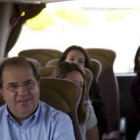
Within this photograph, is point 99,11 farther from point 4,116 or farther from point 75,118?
point 4,116

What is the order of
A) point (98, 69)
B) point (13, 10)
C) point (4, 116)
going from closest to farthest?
point (4, 116) → point (98, 69) → point (13, 10)

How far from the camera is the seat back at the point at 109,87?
4.17m

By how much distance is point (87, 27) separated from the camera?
5.07 meters

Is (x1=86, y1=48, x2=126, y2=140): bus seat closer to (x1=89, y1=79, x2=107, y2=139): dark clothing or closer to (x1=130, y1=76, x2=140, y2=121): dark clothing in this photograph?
(x1=130, y1=76, x2=140, y2=121): dark clothing

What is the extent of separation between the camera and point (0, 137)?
2037mm

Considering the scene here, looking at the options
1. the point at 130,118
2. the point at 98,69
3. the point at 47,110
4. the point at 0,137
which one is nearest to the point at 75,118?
the point at 47,110

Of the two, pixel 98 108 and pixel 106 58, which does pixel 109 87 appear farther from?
pixel 98 108

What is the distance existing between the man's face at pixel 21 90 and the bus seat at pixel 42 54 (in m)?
2.45

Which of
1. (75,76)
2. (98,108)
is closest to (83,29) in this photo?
(98,108)

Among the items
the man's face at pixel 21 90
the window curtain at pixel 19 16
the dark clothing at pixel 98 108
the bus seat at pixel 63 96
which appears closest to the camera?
the man's face at pixel 21 90

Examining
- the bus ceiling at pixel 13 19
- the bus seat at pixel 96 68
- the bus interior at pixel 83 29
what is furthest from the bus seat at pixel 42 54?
the bus seat at pixel 96 68

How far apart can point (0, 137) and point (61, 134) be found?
1.03 ft

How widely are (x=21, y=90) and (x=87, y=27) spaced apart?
3198 millimetres

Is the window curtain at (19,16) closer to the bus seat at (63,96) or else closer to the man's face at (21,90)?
the bus seat at (63,96)
